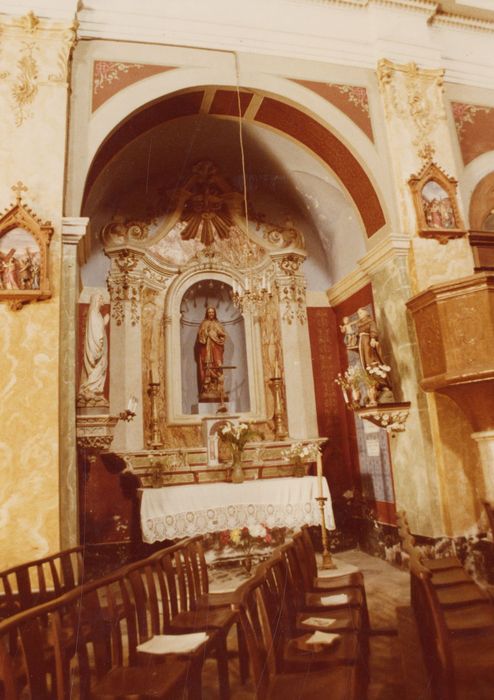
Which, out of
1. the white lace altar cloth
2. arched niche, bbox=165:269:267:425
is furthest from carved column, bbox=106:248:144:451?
the white lace altar cloth

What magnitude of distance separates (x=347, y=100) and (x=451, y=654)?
6129mm

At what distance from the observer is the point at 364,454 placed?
755 cm

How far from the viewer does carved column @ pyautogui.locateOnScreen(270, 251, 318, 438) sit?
796 centimetres

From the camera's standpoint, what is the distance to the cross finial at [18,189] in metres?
5.06

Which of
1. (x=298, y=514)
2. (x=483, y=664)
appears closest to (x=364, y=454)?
(x=298, y=514)

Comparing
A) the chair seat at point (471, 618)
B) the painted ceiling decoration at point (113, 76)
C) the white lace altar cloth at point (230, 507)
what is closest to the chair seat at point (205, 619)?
the chair seat at point (471, 618)

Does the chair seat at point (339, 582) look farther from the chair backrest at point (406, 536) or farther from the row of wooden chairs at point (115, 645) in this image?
the row of wooden chairs at point (115, 645)

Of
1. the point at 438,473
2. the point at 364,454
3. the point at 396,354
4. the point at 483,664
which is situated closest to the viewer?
the point at 483,664

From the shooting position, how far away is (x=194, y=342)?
856 centimetres

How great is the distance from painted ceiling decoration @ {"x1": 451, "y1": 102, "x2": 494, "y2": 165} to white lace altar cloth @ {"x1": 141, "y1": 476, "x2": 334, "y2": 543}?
464cm

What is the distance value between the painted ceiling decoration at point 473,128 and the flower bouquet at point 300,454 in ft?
13.6

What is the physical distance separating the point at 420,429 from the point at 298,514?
1.73 metres

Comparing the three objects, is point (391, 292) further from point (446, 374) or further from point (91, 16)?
point (91, 16)

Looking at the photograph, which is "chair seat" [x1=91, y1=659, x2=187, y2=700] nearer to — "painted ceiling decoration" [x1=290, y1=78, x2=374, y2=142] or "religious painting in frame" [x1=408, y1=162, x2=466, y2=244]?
"religious painting in frame" [x1=408, y1=162, x2=466, y2=244]
